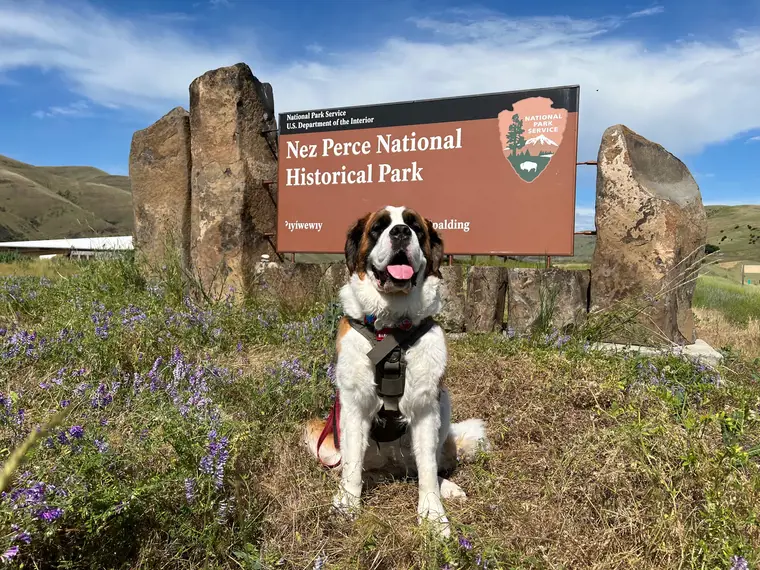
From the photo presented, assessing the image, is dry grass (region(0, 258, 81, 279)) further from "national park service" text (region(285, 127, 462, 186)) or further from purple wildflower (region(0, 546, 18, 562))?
purple wildflower (region(0, 546, 18, 562))

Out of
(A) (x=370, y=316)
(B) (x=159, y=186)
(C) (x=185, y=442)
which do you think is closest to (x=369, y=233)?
(A) (x=370, y=316)

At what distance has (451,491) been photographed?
2.68m

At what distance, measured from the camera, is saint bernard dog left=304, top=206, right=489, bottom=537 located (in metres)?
2.49

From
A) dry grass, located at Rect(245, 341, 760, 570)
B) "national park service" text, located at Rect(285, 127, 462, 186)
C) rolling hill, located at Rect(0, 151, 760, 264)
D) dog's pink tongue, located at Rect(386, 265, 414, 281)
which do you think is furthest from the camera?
rolling hill, located at Rect(0, 151, 760, 264)

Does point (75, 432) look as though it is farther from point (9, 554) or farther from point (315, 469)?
point (315, 469)

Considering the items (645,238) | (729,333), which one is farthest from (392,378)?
(729,333)

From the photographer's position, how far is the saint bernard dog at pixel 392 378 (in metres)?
2.49

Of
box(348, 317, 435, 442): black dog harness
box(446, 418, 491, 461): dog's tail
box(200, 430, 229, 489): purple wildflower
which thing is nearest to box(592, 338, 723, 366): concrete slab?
box(446, 418, 491, 461): dog's tail

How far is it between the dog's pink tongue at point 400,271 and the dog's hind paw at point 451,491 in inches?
46.3

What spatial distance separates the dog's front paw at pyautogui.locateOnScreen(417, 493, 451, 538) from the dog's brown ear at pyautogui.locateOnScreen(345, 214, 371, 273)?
1.32 metres

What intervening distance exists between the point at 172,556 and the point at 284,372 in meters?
1.56

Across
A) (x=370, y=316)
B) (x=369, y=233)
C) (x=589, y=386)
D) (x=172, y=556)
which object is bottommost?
(x=172, y=556)

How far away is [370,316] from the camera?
266 centimetres

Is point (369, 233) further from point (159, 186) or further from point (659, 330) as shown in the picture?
point (159, 186)
